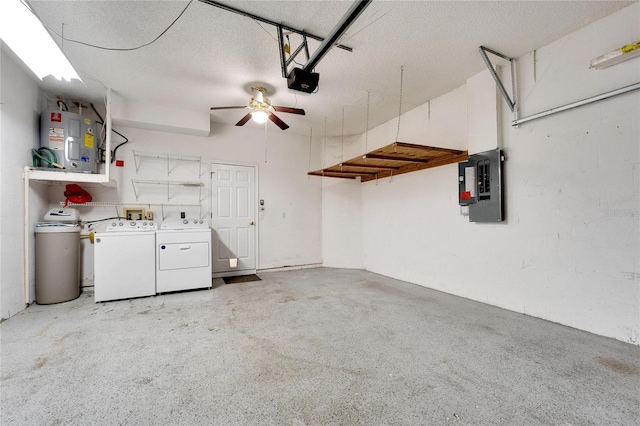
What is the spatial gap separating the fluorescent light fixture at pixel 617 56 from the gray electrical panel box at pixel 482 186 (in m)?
1.04

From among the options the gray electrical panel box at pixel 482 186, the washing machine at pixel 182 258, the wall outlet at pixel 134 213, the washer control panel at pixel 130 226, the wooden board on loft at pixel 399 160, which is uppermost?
the wooden board on loft at pixel 399 160

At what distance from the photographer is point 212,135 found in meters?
5.03

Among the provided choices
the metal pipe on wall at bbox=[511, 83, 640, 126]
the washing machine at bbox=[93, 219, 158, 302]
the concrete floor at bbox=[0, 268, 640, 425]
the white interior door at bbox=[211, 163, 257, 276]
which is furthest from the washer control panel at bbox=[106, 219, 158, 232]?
the metal pipe on wall at bbox=[511, 83, 640, 126]

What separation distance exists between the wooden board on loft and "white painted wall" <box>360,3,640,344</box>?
26 cm

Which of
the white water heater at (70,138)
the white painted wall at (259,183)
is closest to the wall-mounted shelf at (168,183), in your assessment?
the white painted wall at (259,183)

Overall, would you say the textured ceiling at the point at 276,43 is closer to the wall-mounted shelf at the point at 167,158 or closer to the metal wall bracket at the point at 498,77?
the metal wall bracket at the point at 498,77

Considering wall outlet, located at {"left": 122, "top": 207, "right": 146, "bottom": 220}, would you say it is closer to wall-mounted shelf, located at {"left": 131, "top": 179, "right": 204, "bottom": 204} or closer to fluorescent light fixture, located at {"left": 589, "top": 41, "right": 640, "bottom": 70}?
wall-mounted shelf, located at {"left": 131, "top": 179, "right": 204, "bottom": 204}

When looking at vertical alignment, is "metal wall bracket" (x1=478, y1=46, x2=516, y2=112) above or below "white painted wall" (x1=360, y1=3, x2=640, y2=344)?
above

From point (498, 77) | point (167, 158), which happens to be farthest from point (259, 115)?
point (498, 77)

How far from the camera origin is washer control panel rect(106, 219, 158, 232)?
3.71 meters

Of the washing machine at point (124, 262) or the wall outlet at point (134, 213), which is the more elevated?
the wall outlet at point (134, 213)

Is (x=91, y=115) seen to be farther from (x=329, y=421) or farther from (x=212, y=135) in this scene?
(x=329, y=421)

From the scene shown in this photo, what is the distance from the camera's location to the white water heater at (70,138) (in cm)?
348

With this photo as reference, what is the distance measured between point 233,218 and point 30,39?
338 cm
